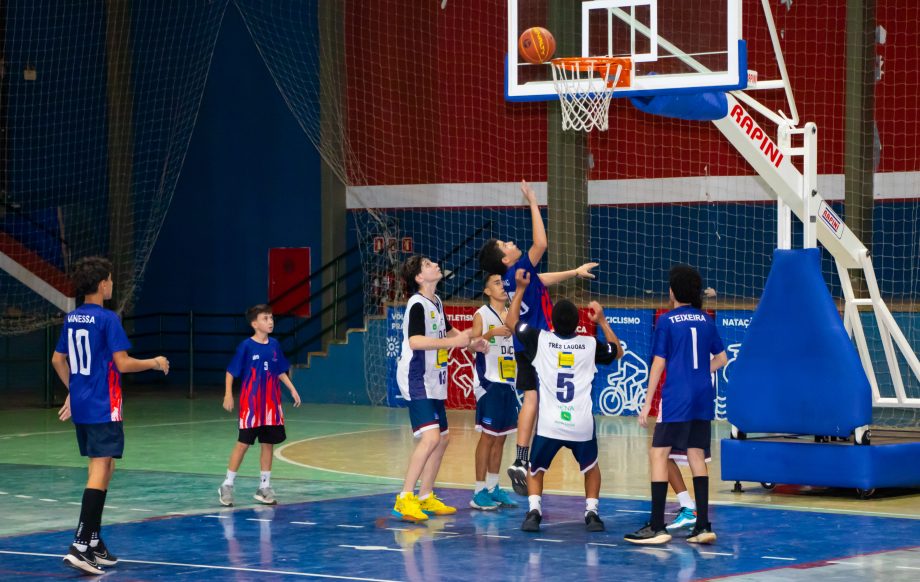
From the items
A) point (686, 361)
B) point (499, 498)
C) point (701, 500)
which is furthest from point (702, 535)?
point (499, 498)

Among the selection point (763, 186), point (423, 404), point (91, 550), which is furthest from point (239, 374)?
point (763, 186)

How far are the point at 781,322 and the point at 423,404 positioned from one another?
11.3 ft

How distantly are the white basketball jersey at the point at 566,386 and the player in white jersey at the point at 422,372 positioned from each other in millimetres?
712

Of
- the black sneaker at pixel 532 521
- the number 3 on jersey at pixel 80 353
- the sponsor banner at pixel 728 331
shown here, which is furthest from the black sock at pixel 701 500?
the sponsor banner at pixel 728 331

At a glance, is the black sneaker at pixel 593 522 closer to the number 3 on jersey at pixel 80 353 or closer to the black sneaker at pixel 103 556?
the black sneaker at pixel 103 556

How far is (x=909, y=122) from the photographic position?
70.0 ft

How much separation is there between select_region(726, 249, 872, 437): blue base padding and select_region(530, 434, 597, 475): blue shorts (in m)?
2.71

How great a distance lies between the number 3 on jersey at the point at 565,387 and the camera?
9.78m

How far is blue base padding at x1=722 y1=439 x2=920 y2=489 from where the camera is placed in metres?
11.7

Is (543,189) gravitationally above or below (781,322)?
above

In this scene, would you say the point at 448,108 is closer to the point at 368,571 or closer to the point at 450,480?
the point at 450,480

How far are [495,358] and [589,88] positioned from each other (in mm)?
2827

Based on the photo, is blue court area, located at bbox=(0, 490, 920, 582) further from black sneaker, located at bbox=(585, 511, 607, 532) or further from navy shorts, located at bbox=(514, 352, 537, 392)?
navy shorts, located at bbox=(514, 352, 537, 392)

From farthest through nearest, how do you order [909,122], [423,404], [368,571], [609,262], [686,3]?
[609,262] < [909,122] < [686,3] < [423,404] < [368,571]
